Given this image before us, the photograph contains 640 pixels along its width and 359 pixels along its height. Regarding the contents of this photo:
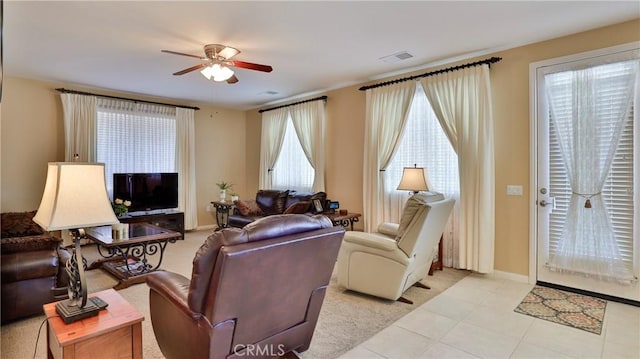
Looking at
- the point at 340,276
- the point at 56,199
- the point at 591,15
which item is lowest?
the point at 340,276

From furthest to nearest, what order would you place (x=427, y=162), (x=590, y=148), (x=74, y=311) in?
(x=427, y=162), (x=590, y=148), (x=74, y=311)

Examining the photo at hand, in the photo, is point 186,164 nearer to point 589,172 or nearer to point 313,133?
point 313,133

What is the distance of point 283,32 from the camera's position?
3.38 meters

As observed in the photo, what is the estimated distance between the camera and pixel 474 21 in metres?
3.14

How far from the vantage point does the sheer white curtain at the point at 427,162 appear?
14.0ft

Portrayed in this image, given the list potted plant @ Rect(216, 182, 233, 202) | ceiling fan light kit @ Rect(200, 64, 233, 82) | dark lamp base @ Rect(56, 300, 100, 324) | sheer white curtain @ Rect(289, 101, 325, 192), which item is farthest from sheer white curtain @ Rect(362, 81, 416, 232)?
dark lamp base @ Rect(56, 300, 100, 324)

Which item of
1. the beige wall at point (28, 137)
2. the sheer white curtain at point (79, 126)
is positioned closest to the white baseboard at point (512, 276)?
the sheer white curtain at point (79, 126)

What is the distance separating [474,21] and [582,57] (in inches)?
49.6

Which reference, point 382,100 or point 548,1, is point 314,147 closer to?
point 382,100

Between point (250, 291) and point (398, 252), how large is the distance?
5.61 ft

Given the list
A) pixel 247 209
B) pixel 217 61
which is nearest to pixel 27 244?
pixel 217 61

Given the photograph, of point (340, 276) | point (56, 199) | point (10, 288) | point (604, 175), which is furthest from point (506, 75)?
point (10, 288)

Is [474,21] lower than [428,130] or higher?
higher

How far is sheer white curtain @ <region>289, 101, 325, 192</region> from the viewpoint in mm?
5828
